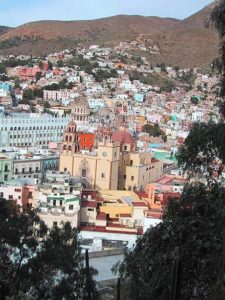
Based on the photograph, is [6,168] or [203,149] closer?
[203,149]

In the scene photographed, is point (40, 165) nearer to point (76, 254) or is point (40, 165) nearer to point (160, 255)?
point (76, 254)

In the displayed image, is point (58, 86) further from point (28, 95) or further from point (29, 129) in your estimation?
point (29, 129)

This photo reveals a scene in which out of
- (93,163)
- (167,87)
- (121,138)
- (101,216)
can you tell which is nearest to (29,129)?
(121,138)

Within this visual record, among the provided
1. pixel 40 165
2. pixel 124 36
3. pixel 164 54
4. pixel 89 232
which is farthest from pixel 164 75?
pixel 89 232

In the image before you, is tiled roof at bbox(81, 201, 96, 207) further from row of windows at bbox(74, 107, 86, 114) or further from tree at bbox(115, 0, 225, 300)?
row of windows at bbox(74, 107, 86, 114)

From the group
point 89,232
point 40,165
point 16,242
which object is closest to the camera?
point 16,242

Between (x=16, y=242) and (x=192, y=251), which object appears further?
(x=16, y=242)

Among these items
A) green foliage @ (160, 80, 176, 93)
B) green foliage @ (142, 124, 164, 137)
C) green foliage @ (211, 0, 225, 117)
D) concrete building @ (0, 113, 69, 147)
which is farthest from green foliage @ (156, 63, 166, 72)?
green foliage @ (211, 0, 225, 117)

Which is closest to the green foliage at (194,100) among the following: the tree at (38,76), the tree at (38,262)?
the tree at (38,76)
